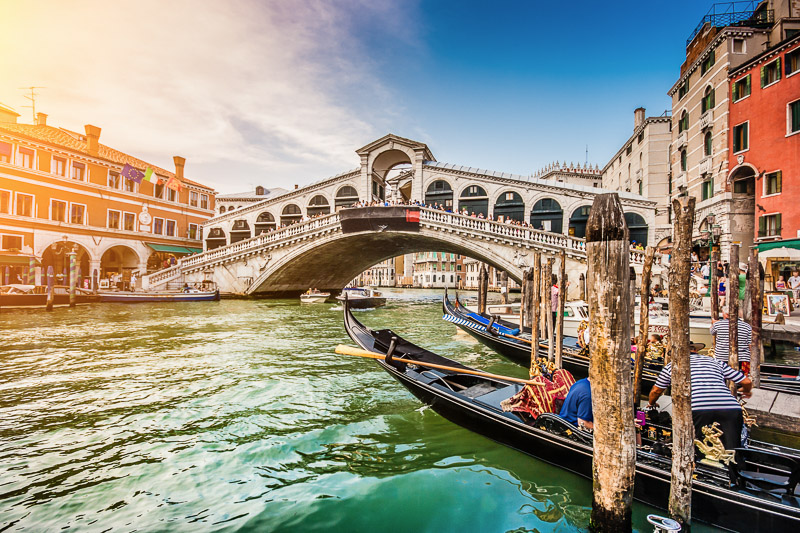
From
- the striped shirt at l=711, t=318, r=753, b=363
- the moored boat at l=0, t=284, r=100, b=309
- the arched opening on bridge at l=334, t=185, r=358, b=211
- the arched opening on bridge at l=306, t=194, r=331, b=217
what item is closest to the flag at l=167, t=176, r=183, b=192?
the arched opening on bridge at l=306, t=194, r=331, b=217

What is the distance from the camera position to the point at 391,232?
49.4ft

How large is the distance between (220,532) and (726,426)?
312 centimetres

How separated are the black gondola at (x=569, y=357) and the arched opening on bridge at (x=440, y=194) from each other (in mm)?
9874

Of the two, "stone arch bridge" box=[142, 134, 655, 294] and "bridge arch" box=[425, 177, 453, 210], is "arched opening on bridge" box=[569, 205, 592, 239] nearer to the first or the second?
"stone arch bridge" box=[142, 134, 655, 294]

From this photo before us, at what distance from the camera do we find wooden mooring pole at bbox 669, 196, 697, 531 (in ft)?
7.22

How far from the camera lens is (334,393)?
5.06 m

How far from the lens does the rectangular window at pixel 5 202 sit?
14.6 meters

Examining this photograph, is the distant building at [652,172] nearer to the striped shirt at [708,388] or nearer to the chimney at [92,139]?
the striped shirt at [708,388]

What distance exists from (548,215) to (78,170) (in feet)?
63.4

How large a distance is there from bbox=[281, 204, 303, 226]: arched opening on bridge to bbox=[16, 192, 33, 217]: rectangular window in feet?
31.9

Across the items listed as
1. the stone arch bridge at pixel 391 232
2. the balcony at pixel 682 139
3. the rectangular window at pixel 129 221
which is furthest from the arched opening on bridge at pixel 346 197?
the balcony at pixel 682 139

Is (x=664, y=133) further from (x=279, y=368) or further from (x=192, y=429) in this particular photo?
(x=192, y=429)

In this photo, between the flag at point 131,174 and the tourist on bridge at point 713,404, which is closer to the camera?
the tourist on bridge at point 713,404

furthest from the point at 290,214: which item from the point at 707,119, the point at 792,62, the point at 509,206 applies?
the point at 792,62
